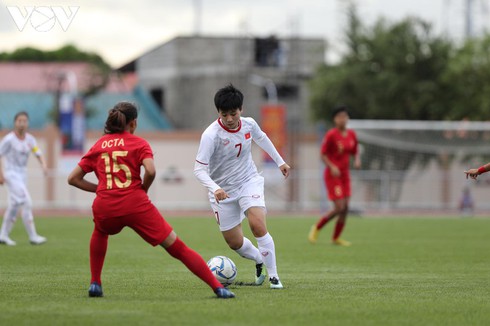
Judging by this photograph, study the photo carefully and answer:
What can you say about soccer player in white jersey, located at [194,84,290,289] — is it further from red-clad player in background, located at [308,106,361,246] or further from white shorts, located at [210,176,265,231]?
red-clad player in background, located at [308,106,361,246]

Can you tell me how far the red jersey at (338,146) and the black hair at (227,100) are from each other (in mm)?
7160

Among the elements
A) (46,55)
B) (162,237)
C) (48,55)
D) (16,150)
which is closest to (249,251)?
(162,237)

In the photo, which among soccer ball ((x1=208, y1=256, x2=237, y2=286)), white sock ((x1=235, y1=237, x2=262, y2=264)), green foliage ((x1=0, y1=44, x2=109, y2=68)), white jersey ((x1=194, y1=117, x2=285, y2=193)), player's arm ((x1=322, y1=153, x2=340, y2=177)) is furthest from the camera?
green foliage ((x1=0, y1=44, x2=109, y2=68))

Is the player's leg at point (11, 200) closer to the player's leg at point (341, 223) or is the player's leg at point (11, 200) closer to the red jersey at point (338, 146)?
the red jersey at point (338, 146)

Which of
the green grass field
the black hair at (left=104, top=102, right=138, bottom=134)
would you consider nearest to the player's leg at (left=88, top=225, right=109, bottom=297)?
the green grass field

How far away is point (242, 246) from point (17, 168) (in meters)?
7.10

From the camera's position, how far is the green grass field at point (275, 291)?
7.77 meters

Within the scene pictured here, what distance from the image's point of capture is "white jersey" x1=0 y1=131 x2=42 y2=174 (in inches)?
631

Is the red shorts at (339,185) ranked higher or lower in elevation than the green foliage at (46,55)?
lower

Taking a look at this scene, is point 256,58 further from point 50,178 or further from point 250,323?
point 250,323

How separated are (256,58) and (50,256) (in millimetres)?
35669

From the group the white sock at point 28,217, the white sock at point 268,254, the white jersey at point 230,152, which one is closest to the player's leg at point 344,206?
the white sock at point 28,217

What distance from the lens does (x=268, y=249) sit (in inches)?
394

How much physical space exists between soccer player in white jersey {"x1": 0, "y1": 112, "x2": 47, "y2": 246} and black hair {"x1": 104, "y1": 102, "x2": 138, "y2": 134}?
7.31 m
